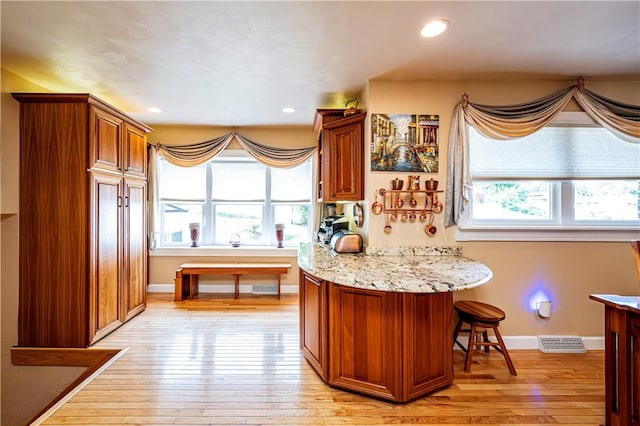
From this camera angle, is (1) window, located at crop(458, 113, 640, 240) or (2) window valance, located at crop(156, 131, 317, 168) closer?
(1) window, located at crop(458, 113, 640, 240)

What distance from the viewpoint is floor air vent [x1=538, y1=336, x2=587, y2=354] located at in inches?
104

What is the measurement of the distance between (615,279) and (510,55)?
240cm

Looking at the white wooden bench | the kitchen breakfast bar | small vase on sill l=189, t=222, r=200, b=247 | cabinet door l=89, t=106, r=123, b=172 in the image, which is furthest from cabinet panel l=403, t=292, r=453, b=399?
small vase on sill l=189, t=222, r=200, b=247

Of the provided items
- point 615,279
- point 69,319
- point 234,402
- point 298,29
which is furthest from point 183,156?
point 615,279

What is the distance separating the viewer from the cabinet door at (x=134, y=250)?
3.21m

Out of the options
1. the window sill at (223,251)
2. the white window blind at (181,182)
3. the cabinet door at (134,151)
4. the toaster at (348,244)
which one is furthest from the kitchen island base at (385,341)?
the white window blind at (181,182)

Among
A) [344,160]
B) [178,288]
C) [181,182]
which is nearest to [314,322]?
[344,160]

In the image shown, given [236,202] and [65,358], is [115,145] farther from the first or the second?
[65,358]

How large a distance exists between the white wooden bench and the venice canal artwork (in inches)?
91.2

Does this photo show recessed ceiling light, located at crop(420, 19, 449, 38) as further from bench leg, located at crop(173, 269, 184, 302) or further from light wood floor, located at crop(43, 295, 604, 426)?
bench leg, located at crop(173, 269, 184, 302)

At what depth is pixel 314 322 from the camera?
228 centimetres

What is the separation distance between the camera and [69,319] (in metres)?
2.60

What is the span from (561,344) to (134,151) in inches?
200

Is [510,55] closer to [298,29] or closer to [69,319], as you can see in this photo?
[298,29]
